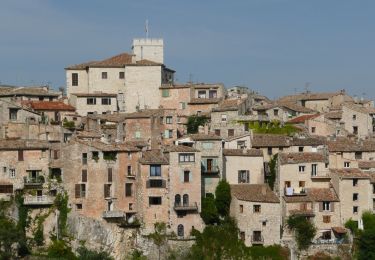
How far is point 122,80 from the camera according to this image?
98.9 meters

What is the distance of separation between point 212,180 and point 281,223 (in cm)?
692

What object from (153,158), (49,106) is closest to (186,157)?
(153,158)

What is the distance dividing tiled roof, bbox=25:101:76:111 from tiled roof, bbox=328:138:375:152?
28.6 m

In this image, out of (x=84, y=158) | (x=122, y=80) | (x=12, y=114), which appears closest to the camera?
(x=84, y=158)

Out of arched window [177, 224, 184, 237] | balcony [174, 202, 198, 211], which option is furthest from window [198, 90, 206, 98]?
arched window [177, 224, 184, 237]

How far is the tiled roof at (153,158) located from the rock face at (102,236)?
592 centimetres

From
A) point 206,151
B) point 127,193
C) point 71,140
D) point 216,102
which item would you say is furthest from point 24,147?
point 216,102

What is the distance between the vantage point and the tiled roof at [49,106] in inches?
3580

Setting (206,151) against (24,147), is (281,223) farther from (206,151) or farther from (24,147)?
(24,147)

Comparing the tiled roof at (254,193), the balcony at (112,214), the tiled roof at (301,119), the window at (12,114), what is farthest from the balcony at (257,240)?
the window at (12,114)

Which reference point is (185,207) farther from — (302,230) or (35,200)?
(35,200)

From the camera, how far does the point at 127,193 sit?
7300 centimetres

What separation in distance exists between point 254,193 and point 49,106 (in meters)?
29.1

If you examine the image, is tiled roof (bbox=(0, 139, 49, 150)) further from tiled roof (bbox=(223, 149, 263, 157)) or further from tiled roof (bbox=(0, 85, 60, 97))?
tiled roof (bbox=(0, 85, 60, 97))
